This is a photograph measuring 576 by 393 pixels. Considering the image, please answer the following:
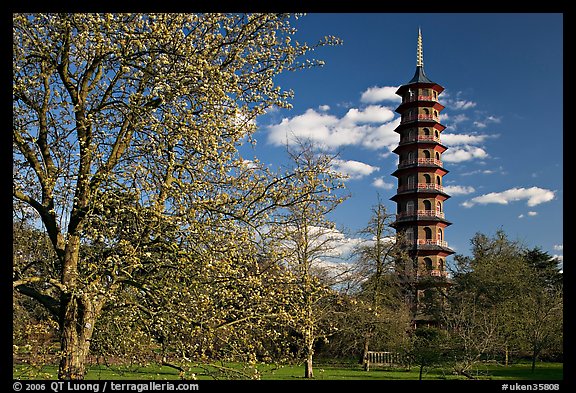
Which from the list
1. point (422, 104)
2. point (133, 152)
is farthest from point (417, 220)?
point (133, 152)

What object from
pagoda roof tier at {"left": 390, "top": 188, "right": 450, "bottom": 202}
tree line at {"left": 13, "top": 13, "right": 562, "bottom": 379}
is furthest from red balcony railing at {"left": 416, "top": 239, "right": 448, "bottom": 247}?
tree line at {"left": 13, "top": 13, "right": 562, "bottom": 379}

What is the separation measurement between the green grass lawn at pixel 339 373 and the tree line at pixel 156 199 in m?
0.30

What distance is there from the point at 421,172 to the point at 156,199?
40.9 metres

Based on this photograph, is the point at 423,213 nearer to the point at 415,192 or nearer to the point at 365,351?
the point at 415,192

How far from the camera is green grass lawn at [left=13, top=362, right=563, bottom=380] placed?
301 inches

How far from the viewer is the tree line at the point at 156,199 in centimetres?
728

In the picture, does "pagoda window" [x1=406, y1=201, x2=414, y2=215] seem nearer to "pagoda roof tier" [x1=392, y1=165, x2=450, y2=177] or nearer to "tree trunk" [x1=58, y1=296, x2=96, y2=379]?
"pagoda roof tier" [x1=392, y1=165, x2=450, y2=177]

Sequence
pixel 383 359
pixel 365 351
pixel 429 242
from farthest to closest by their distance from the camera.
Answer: pixel 429 242 → pixel 383 359 → pixel 365 351

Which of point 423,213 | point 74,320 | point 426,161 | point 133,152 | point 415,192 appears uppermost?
point 426,161

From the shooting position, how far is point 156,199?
723 cm

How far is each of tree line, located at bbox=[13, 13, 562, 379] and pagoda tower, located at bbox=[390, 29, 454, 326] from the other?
35725 mm

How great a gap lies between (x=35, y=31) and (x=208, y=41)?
8.55 feet
